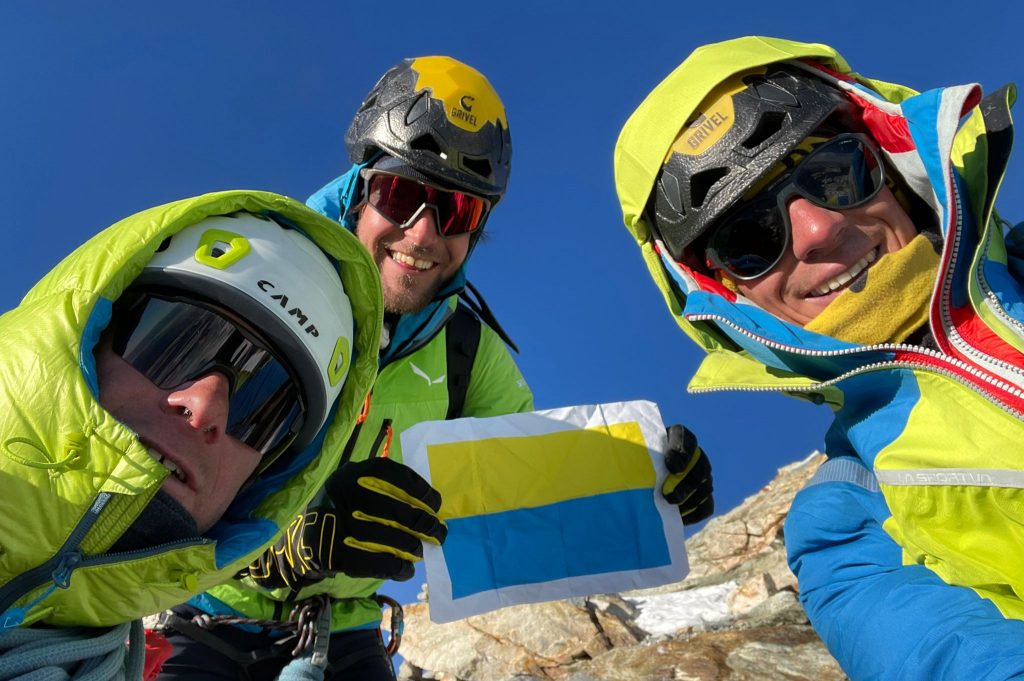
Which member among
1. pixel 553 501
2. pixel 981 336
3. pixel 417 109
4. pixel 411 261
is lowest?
pixel 553 501

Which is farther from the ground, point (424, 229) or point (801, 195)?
point (424, 229)

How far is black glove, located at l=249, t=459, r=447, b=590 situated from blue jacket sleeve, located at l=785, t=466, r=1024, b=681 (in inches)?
68.8

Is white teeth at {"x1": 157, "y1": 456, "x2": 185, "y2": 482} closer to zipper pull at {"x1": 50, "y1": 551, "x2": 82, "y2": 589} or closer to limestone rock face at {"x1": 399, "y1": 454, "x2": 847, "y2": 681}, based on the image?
zipper pull at {"x1": 50, "y1": 551, "x2": 82, "y2": 589}

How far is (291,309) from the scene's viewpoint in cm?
249

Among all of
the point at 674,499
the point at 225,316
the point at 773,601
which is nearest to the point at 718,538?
the point at 773,601

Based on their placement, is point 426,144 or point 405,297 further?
point 426,144

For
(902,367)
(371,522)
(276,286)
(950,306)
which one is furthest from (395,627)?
(950,306)

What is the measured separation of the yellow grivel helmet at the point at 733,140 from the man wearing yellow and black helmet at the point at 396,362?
1.87 metres

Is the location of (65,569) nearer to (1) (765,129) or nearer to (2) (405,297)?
(2) (405,297)

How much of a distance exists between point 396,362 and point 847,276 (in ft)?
9.00

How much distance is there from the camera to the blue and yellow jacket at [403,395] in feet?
13.0

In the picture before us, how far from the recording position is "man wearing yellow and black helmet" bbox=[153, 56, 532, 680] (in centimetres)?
320

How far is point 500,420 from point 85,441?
2.62 m

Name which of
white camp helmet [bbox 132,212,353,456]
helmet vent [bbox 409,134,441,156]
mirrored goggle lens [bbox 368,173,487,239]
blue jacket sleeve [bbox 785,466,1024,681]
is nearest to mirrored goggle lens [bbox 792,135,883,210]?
blue jacket sleeve [bbox 785,466,1024,681]
